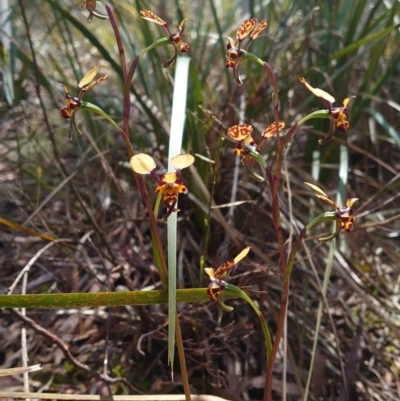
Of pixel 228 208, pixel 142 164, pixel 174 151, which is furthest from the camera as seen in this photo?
pixel 228 208

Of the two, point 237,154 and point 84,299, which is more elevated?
point 237,154

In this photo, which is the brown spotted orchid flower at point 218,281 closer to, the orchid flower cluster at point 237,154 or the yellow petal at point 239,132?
the orchid flower cluster at point 237,154

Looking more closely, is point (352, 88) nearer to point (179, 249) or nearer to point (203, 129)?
point (203, 129)

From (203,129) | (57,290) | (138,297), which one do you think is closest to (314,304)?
(203,129)

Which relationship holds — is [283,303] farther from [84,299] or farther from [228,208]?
[228,208]

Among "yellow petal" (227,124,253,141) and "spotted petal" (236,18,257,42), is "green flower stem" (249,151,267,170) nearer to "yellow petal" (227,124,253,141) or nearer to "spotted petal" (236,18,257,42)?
"yellow petal" (227,124,253,141)

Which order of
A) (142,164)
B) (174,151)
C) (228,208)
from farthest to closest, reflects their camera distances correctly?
1. (228,208)
2. (174,151)
3. (142,164)

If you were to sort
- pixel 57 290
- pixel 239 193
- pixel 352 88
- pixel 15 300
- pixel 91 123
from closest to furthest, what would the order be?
pixel 15 300, pixel 57 290, pixel 239 193, pixel 91 123, pixel 352 88

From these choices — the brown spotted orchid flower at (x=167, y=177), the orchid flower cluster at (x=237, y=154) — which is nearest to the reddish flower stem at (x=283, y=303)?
the orchid flower cluster at (x=237, y=154)

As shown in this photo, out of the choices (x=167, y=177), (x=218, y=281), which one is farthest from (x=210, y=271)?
(x=167, y=177)
